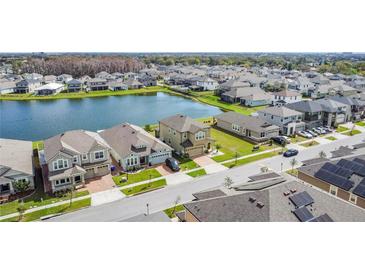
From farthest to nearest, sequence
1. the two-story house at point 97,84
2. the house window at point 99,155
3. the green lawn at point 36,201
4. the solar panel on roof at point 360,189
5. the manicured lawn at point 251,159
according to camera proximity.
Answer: the two-story house at point 97,84
the manicured lawn at point 251,159
the house window at point 99,155
the green lawn at point 36,201
the solar panel on roof at point 360,189

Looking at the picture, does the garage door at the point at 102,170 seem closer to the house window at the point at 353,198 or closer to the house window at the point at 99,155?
the house window at the point at 99,155

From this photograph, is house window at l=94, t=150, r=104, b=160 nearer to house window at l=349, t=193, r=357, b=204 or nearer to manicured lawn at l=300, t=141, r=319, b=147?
house window at l=349, t=193, r=357, b=204

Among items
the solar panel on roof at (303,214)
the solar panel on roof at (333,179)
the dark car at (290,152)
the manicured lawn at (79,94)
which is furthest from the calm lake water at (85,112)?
the solar panel on roof at (303,214)

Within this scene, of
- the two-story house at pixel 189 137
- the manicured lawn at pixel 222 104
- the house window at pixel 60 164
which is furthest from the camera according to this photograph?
the manicured lawn at pixel 222 104

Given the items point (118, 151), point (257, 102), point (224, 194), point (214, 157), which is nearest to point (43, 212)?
point (118, 151)

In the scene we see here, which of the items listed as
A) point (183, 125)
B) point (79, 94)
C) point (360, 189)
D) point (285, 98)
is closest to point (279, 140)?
point (183, 125)

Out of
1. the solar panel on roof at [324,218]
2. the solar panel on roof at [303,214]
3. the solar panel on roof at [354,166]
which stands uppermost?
the solar panel on roof at [354,166]
